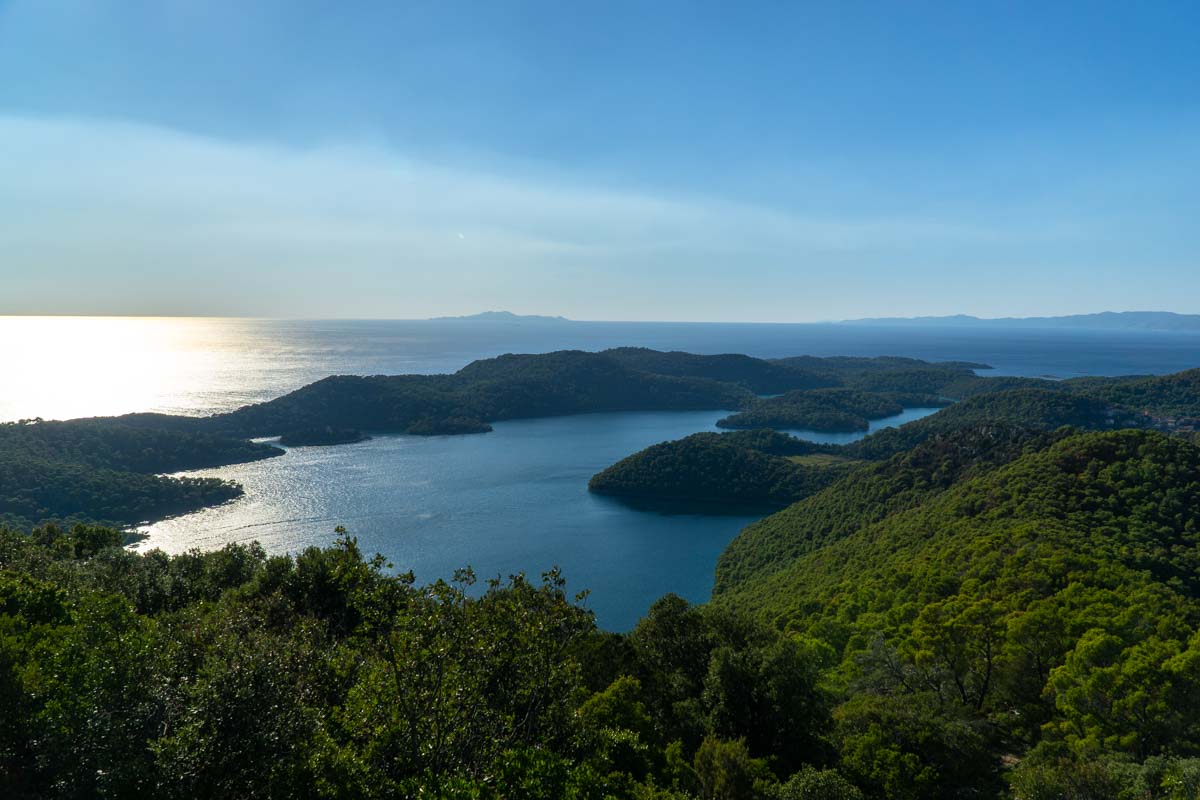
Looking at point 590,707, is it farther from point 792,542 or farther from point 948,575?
point 792,542

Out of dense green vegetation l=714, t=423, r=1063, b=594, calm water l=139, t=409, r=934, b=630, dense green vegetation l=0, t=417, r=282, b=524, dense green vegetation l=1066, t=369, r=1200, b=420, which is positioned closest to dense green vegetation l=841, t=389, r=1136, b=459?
dense green vegetation l=1066, t=369, r=1200, b=420

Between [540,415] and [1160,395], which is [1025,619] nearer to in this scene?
[540,415]

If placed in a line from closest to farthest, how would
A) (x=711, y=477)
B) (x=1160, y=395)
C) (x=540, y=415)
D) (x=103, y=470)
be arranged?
(x=103, y=470)
(x=711, y=477)
(x=1160, y=395)
(x=540, y=415)

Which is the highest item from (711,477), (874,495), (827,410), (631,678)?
(631,678)

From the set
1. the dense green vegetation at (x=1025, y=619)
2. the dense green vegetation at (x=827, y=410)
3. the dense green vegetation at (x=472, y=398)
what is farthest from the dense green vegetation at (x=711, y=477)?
the dense green vegetation at (x=472, y=398)

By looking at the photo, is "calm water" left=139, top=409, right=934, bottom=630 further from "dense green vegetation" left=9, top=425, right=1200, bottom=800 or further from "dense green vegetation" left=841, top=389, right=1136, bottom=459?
"dense green vegetation" left=841, top=389, right=1136, bottom=459

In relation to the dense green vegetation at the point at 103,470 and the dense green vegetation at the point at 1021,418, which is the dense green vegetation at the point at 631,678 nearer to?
the dense green vegetation at the point at 103,470

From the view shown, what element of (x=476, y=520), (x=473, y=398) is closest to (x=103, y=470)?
(x=476, y=520)
